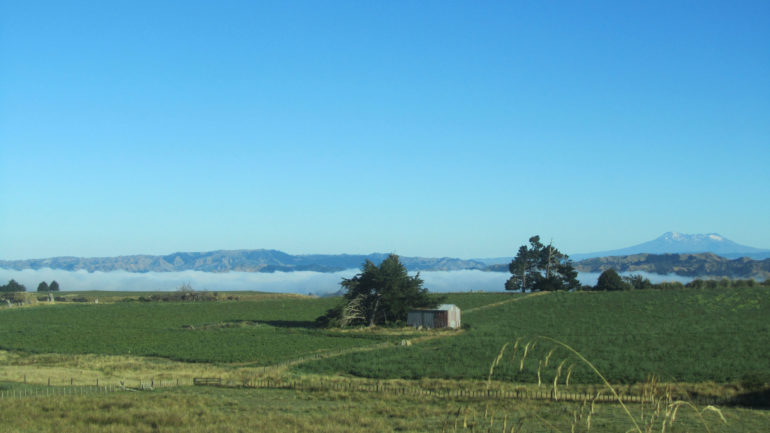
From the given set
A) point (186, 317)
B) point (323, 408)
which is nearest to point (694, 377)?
point (323, 408)

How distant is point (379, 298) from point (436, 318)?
24.8 ft

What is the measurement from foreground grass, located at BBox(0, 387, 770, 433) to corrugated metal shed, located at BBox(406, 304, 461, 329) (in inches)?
1462

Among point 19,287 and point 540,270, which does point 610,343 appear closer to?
point 540,270

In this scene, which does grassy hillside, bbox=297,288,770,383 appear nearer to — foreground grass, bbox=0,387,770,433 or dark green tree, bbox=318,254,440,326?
foreground grass, bbox=0,387,770,433

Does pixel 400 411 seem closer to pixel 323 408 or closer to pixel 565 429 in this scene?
pixel 323 408

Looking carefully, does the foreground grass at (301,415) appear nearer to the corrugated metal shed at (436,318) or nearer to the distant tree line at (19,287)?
the corrugated metal shed at (436,318)

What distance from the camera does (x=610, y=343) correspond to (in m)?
54.4

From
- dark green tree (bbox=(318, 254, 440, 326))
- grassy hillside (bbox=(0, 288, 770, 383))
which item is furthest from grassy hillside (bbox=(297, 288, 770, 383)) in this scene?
dark green tree (bbox=(318, 254, 440, 326))

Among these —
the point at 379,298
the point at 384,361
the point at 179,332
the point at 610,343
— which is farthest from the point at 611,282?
the point at 384,361

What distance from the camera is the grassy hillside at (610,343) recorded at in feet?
132

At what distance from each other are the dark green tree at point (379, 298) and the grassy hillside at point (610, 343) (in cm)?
738

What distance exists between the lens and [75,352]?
5519 cm

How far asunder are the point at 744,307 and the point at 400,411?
222 feet

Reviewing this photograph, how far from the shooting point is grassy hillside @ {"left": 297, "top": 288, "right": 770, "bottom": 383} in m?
40.2
